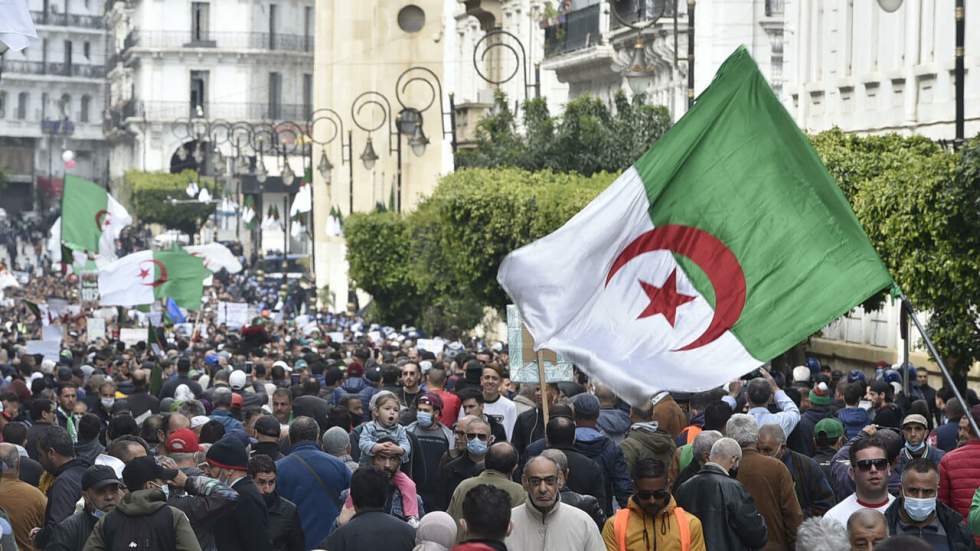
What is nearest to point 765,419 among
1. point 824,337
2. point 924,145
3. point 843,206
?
point 843,206

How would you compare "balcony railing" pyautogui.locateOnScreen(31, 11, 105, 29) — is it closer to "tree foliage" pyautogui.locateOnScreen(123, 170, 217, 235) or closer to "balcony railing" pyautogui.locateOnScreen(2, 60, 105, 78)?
"balcony railing" pyautogui.locateOnScreen(2, 60, 105, 78)

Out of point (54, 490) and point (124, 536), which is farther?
point (54, 490)

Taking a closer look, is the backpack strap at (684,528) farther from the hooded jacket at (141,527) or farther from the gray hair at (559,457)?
the hooded jacket at (141,527)

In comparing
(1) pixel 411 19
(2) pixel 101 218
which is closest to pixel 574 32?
(2) pixel 101 218

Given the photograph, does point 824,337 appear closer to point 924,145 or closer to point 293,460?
point 924,145

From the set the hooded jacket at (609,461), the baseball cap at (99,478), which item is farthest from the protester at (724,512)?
the baseball cap at (99,478)

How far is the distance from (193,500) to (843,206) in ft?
10.4

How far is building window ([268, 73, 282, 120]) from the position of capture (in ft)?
328

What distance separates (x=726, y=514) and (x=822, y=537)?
76.3 inches

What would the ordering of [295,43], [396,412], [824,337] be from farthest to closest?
1. [295,43]
2. [824,337]
3. [396,412]

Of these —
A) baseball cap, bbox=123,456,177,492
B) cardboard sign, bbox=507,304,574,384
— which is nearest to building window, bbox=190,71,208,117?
cardboard sign, bbox=507,304,574,384

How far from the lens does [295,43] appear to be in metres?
99.8

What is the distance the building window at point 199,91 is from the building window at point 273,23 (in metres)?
3.38

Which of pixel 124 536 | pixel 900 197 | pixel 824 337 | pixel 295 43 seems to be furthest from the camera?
pixel 295 43
